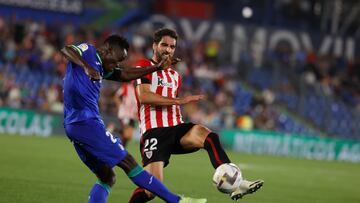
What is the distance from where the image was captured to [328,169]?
2033 cm

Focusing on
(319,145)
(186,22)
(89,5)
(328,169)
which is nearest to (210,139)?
(328,169)

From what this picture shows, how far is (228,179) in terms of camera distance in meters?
7.98

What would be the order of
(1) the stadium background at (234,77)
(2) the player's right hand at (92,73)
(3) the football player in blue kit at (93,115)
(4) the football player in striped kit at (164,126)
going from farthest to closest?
(1) the stadium background at (234,77)
(4) the football player in striped kit at (164,126)
(3) the football player in blue kit at (93,115)
(2) the player's right hand at (92,73)

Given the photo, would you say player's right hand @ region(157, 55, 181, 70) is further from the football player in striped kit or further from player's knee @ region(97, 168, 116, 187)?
player's knee @ region(97, 168, 116, 187)

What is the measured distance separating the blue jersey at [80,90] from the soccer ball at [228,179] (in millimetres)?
1477

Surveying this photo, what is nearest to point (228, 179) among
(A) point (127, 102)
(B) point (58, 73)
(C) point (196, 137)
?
(C) point (196, 137)

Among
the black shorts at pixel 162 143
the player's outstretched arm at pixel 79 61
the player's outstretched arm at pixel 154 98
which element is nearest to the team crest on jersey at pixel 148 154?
the black shorts at pixel 162 143

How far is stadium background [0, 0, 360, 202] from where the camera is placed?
1958 cm

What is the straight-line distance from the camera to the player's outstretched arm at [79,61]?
23.6 feet

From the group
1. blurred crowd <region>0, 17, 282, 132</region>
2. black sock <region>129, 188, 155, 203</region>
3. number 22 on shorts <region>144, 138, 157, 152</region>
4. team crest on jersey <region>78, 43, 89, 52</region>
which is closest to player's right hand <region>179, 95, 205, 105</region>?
number 22 on shorts <region>144, 138, 157, 152</region>

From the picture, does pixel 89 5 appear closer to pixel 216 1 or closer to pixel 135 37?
pixel 135 37

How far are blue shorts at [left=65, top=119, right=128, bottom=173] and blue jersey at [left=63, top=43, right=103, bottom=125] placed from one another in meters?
0.07

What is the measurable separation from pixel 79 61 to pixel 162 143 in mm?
1734

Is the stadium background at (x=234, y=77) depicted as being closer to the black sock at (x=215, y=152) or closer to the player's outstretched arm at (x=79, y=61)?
the black sock at (x=215, y=152)
